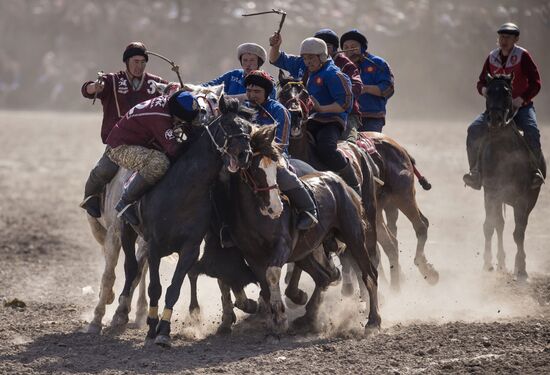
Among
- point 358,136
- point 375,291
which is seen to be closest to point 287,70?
A: point 358,136

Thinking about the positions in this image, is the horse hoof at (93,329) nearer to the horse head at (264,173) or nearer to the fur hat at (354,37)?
the horse head at (264,173)

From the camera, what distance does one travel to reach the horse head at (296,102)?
34.3ft

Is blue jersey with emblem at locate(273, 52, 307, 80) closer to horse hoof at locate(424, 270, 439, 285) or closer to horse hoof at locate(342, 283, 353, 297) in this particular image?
horse hoof at locate(342, 283, 353, 297)

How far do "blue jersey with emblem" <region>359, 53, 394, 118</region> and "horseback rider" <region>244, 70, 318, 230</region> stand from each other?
3.10 meters

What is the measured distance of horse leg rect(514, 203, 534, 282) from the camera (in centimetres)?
1297

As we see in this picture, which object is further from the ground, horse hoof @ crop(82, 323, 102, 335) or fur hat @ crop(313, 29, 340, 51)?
fur hat @ crop(313, 29, 340, 51)

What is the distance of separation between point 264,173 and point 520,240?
5428 millimetres

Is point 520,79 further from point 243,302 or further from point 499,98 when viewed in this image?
point 243,302

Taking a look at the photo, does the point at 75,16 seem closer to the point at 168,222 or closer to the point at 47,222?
the point at 47,222

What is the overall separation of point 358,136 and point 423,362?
4.11m

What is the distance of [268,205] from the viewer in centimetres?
895

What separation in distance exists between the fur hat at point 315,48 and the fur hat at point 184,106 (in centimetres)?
203

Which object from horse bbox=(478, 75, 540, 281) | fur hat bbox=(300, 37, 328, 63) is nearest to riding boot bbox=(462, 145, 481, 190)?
horse bbox=(478, 75, 540, 281)

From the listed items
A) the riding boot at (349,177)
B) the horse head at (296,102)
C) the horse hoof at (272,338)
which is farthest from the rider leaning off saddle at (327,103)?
the horse hoof at (272,338)
